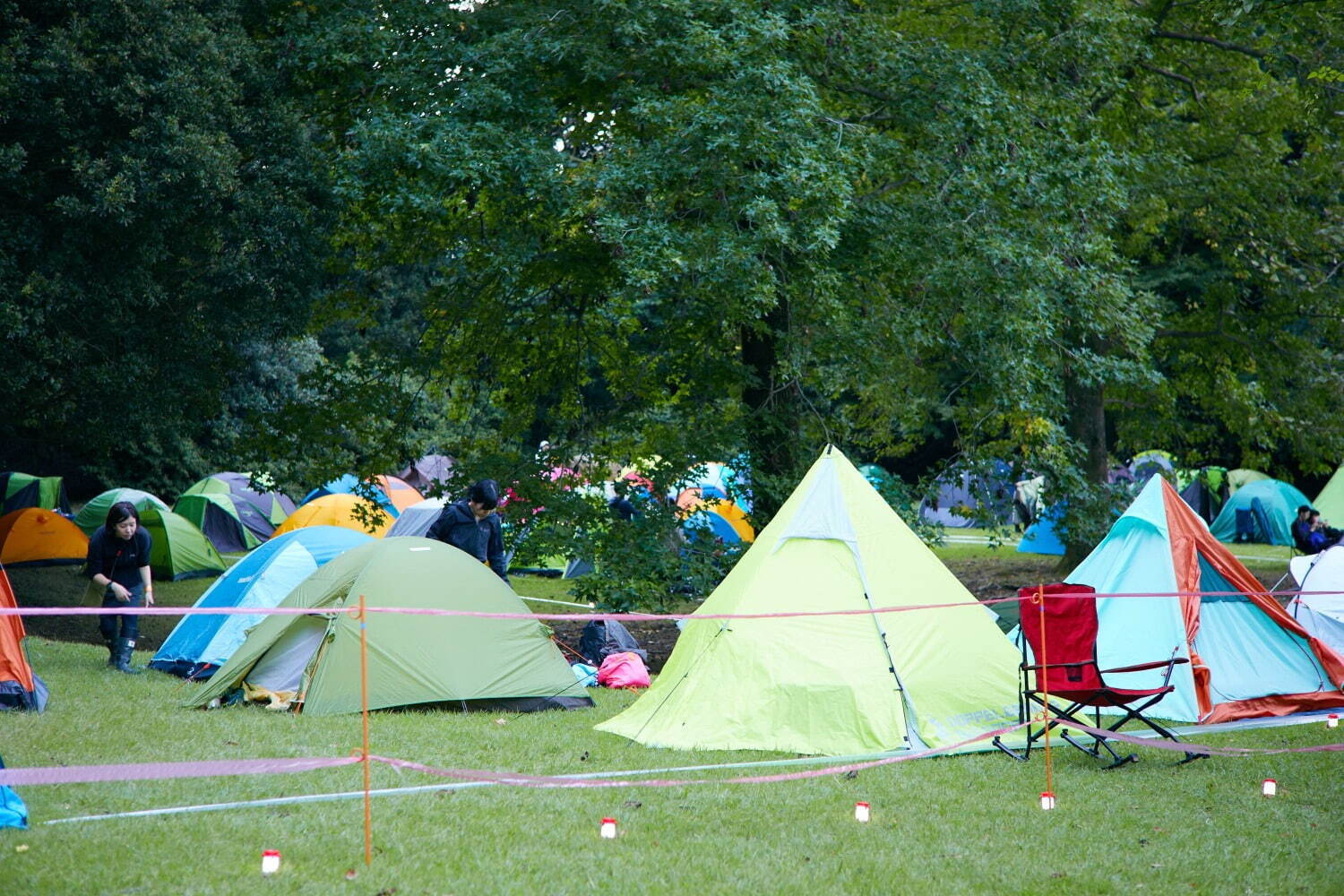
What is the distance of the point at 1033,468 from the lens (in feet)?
44.2

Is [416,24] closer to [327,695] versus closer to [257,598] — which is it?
[257,598]

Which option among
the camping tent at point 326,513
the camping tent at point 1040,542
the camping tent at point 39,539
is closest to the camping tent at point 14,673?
the camping tent at point 39,539

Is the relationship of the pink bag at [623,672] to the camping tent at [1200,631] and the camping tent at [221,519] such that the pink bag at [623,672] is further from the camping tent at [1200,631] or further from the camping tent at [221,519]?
the camping tent at [221,519]

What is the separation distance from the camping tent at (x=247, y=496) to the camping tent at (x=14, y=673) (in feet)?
54.4

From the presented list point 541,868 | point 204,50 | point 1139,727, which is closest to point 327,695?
point 541,868

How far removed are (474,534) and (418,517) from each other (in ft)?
37.7

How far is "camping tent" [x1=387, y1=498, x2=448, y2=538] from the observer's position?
2122cm

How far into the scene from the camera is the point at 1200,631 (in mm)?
9633

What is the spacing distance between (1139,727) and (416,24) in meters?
9.50

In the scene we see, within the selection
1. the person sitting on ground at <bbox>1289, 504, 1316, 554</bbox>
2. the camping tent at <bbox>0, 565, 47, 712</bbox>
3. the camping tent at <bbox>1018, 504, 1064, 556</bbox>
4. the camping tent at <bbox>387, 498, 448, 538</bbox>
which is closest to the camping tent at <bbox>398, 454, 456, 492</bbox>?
the camping tent at <bbox>387, 498, 448, 538</bbox>

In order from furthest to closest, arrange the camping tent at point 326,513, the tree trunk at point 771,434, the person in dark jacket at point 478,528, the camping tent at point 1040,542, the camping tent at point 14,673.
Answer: the camping tent at point 1040,542, the camping tent at point 326,513, the tree trunk at point 771,434, the person in dark jacket at point 478,528, the camping tent at point 14,673

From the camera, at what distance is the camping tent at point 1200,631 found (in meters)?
9.20

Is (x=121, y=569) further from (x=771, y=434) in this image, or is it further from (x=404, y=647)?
(x=771, y=434)

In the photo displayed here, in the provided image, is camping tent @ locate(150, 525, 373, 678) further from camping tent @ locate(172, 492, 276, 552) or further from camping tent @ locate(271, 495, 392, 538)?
camping tent @ locate(172, 492, 276, 552)
